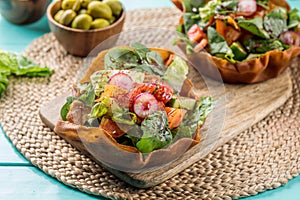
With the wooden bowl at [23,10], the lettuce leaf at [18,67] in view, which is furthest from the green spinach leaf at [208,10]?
the wooden bowl at [23,10]

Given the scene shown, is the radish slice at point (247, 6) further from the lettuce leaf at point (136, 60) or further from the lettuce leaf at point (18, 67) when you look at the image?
the lettuce leaf at point (18, 67)

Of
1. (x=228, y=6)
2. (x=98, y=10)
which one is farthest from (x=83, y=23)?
(x=228, y=6)

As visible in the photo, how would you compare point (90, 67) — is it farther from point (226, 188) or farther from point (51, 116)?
point (226, 188)

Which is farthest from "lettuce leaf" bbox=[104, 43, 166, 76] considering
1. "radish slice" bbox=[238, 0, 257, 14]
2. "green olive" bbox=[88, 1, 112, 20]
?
"radish slice" bbox=[238, 0, 257, 14]

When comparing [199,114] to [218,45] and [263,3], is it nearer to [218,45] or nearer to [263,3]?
[218,45]

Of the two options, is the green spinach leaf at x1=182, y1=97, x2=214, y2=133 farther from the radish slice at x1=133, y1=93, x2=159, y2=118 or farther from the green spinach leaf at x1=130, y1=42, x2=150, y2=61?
the green spinach leaf at x1=130, y1=42, x2=150, y2=61

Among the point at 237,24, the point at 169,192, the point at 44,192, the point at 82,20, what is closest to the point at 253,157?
the point at 169,192
